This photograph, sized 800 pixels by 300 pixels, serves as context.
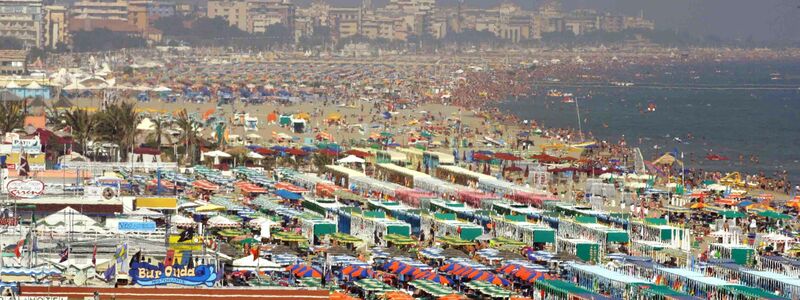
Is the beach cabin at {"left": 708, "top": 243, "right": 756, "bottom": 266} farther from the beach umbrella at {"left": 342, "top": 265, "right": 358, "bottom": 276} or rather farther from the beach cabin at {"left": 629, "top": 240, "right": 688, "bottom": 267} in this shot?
the beach umbrella at {"left": 342, "top": 265, "right": 358, "bottom": 276}

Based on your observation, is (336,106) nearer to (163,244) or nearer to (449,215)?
(449,215)

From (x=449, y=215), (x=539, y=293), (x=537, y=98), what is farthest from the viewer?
(x=537, y=98)

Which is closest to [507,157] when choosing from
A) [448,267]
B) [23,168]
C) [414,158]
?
[414,158]

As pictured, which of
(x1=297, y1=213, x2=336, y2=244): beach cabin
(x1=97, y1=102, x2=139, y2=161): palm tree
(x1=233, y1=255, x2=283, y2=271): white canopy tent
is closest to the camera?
(x1=233, y1=255, x2=283, y2=271): white canopy tent

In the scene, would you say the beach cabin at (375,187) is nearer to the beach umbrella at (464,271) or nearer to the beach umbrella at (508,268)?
the beach umbrella at (508,268)

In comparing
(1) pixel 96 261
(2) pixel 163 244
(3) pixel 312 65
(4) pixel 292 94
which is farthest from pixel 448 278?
(3) pixel 312 65

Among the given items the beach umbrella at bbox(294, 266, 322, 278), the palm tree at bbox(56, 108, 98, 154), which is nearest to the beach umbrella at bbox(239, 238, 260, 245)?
the beach umbrella at bbox(294, 266, 322, 278)

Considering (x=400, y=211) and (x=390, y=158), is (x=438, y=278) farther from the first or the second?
(x=390, y=158)
